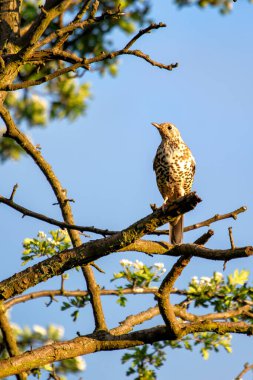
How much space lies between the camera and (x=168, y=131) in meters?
7.85

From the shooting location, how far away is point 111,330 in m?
5.64

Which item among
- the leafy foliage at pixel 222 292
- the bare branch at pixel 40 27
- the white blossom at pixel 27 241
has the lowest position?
the leafy foliage at pixel 222 292

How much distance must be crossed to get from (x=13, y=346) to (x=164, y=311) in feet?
7.55

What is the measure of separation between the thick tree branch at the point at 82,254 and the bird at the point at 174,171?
6.51ft

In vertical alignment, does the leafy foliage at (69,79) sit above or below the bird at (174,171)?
above

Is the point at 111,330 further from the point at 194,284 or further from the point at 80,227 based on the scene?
the point at 194,284

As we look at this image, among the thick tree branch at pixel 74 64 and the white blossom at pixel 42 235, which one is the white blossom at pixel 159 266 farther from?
the thick tree branch at pixel 74 64

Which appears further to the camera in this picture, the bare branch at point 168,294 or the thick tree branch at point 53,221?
the thick tree branch at point 53,221

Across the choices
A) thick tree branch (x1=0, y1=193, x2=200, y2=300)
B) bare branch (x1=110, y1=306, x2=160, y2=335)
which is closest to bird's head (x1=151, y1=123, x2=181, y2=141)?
bare branch (x1=110, y1=306, x2=160, y2=335)

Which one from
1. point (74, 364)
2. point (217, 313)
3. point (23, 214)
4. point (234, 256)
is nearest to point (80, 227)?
point (23, 214)

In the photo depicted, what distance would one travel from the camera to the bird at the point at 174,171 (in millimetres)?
7090

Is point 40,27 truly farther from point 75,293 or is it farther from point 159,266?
point 75,293

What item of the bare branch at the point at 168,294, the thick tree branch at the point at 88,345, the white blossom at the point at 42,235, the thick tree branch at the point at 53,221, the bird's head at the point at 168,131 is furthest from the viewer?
the bird's head at the point at 168,131

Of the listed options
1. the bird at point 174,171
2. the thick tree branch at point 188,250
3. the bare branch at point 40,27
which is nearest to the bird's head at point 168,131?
the bird at point 174,171
